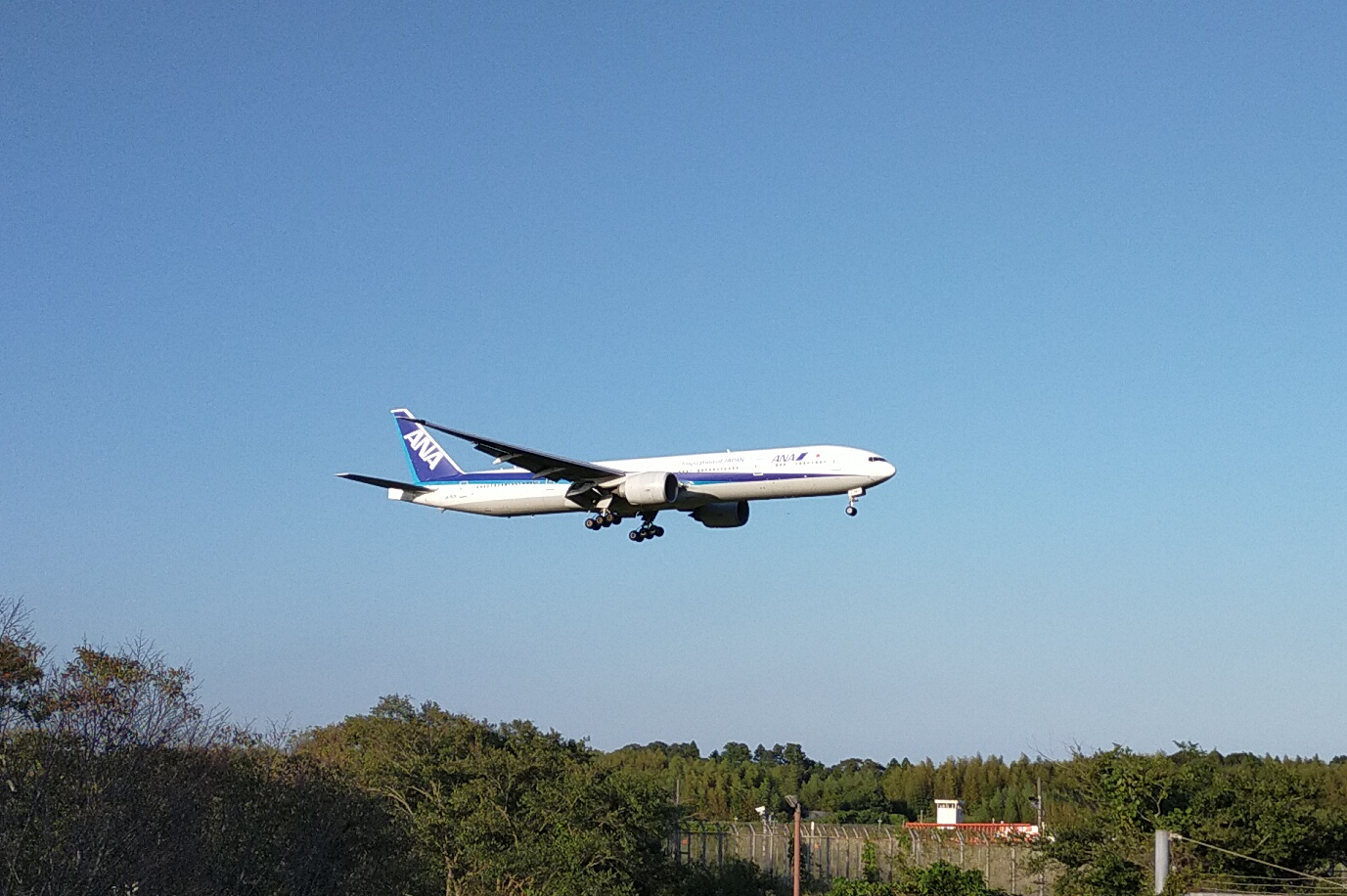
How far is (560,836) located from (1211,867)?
95.9ft

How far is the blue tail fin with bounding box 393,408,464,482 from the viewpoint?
235 feet

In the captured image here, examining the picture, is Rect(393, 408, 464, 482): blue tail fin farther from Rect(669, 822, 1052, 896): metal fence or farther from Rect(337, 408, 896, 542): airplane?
Rect(669, 822, 1052, 896): metal fence

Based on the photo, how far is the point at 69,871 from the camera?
Answer: 35.5 m

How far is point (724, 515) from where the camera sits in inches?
2438

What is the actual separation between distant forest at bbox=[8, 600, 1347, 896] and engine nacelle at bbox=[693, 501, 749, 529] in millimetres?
15409

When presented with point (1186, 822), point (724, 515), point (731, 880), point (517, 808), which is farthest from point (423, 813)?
point (1186, 822)

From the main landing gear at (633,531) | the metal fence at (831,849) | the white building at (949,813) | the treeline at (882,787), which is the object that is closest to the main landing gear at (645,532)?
the main landing gear at (633,531)

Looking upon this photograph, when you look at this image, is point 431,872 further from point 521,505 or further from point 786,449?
point 786,449

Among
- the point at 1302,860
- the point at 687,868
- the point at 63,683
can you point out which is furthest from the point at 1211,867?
the point at 63,683

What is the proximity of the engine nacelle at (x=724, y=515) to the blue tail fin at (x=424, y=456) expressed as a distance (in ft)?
41.0

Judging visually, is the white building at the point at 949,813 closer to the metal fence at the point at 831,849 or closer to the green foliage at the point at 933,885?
the metal fence at the point at 831,849

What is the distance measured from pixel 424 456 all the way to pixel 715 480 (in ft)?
71.4

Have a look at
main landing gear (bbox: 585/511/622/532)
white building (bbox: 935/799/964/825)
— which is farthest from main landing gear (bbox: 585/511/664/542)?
white building (bbox: 935/799/964/825)

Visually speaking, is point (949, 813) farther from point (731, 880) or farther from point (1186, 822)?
point (1186, 822)
